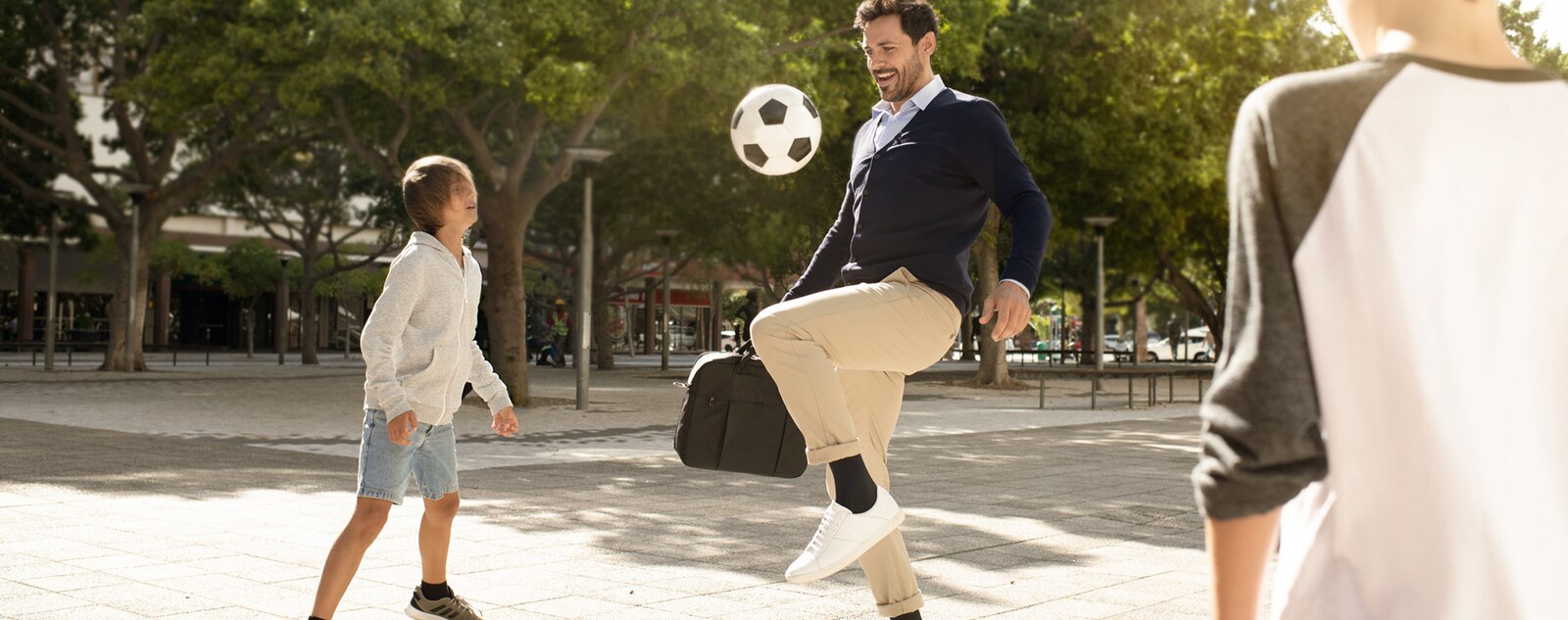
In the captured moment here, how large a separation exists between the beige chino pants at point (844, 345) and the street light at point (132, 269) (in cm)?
2631

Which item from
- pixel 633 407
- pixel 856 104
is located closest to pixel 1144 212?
pixel 856 104

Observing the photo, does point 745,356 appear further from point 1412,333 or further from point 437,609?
point 1412,333

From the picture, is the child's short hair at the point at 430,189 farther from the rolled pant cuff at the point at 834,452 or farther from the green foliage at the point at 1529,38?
the green foliage at the point at 1529,38

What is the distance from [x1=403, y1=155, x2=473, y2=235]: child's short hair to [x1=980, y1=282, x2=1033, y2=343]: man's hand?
171cm

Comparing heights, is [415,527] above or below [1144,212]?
below

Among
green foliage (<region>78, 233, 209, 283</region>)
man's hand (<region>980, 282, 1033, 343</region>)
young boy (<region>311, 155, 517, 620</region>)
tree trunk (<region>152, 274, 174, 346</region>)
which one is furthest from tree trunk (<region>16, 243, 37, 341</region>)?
man's hand (<region>980, 282, 1033, 343</region>)

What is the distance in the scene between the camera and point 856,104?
2319 cm

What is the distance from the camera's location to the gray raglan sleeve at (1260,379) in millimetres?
1428

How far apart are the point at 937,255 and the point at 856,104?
64.9 ft

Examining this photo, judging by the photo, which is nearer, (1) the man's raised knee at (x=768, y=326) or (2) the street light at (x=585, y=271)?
(1) the man's raised knee at (x=768, y=326)

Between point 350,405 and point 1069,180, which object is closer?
point 350,405

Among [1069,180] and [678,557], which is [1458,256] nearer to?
[678,557]

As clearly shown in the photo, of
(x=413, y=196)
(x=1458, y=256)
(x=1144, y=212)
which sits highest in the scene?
(x=1144, y=212)

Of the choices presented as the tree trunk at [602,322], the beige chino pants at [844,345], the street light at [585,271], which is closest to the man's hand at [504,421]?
the beige chino pants at [844,345]
